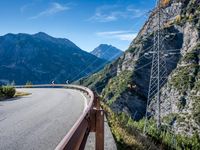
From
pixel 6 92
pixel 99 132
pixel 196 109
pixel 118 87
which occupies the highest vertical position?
pixel 99 132

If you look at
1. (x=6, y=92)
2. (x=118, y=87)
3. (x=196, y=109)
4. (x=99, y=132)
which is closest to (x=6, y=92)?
(x=6, y=92)

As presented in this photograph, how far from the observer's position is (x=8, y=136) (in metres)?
8.76

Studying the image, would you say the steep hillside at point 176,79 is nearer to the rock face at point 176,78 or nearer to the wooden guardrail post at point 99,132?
the rock face at point 176,78

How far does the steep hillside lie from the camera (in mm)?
106688

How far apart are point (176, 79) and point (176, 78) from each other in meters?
0.73

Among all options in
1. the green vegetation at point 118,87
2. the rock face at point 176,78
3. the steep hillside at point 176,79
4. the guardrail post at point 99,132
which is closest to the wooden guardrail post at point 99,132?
the guardrail post at point 99,132

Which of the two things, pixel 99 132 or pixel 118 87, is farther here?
pixel 118 87

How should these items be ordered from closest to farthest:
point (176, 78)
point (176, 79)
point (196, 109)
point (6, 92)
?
point (6, 92) → point (196, 109) → point (176, 79) → point (176, 78)

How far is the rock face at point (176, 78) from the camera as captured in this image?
4242 inches

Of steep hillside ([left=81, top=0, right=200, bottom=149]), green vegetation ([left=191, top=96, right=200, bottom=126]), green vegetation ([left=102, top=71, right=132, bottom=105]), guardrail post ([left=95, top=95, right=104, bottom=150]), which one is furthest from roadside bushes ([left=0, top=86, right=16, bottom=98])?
green vegetation ([left=102, top=71, right=132, bottom=105])

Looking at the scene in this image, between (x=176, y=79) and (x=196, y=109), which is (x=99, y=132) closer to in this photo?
(x=196, y=109)

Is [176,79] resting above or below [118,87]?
above

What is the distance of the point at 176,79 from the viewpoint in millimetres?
A: 127000

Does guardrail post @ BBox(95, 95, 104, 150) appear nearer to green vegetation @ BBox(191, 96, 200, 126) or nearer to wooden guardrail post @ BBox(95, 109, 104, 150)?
wooden guardrail post @ BBox(95, 109, 104, 150)
